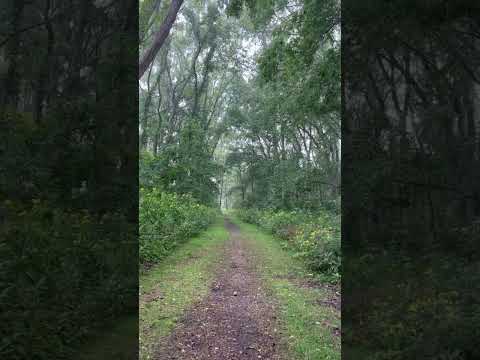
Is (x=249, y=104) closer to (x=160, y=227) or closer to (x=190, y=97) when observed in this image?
(x=190, y=97)

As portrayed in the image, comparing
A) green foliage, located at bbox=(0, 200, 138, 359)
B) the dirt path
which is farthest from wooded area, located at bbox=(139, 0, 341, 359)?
green foliage, located at bbox=(0, 200, 138, 359)

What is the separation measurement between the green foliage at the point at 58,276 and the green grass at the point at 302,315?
211 centimetres

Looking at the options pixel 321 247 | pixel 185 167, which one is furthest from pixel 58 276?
pixel 185 167

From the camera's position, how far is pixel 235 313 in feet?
14.5

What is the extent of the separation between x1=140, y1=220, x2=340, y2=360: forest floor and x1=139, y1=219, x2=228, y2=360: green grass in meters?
0.01

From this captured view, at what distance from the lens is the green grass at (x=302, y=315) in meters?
3.39

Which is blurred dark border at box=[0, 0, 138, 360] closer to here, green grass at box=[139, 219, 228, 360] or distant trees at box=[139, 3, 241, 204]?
→ green grass at box=[139, 219, 228, 360]

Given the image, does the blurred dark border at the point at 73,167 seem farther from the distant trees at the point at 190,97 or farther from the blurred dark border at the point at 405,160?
the distant trees at the point at 190,97

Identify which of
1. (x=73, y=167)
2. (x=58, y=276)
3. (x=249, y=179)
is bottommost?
(x=58, y=276)

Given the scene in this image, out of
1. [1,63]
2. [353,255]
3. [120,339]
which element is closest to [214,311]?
[120,339]

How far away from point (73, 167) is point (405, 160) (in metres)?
2.81

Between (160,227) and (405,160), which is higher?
(405,160)

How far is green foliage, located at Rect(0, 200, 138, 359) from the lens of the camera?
6.76 ft

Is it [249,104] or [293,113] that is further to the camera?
[249,104]
